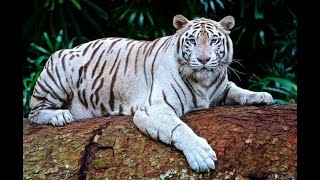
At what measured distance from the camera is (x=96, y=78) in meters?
4.56

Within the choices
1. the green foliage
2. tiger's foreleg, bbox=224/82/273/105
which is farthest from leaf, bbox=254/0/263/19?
tiger's foreleg, bbox=224/82/273/105

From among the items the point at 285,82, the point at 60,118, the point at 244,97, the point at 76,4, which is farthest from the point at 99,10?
the point at 244,97

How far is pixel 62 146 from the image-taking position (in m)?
3.94

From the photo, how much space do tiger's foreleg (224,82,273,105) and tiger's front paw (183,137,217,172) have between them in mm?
732

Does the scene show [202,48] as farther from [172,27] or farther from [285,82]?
[172,27]

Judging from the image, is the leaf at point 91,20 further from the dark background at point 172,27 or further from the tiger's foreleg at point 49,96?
the tiger's foreleg at point 49,96

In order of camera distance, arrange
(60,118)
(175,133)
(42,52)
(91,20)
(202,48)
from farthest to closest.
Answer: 1. (91,20)
2. (42,52)
3. (60,118)
4. (202,48)
5. (175,133)

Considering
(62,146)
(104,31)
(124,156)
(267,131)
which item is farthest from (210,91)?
(104,31)

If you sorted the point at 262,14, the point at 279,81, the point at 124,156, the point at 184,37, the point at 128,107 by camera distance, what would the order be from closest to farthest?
the point at 124,156 < the point at 184,37 < the point at 128,107 < the point at 279,81 < the point at 262,14

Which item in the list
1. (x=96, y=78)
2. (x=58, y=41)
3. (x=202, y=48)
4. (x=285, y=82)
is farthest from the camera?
(x=58, y=41)

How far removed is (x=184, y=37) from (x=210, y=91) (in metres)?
0.44

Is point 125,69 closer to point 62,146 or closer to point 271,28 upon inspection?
point 62,146

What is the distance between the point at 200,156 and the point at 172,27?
4.17 metres

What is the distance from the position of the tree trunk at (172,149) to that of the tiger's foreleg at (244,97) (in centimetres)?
8
